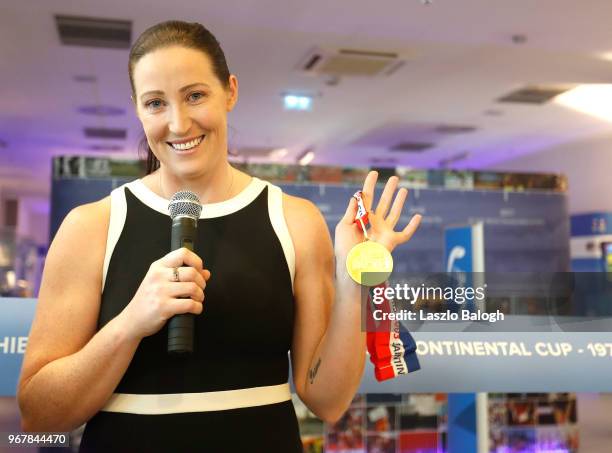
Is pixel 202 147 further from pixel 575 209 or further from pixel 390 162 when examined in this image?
pixel 390 162

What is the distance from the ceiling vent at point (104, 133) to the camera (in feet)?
32.6

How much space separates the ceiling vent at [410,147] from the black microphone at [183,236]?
9921 millimetres

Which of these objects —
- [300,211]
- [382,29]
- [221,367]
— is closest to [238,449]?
[221,367]

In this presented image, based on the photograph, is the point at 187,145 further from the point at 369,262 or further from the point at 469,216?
the point at 469,216

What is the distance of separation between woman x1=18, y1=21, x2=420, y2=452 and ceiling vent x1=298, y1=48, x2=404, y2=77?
5368mm

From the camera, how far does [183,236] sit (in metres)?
1.01

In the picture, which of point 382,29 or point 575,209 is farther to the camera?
point 575,209

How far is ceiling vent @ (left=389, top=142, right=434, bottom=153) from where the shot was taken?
1085cm

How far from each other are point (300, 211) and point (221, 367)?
1.04 feet

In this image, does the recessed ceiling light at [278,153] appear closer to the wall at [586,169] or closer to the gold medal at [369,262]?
the wall at [586,169]

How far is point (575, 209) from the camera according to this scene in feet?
35.2

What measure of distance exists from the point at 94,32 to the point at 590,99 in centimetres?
564

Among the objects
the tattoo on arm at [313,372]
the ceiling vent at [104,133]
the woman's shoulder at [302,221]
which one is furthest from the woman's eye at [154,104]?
the ceiling vent at [104,133]

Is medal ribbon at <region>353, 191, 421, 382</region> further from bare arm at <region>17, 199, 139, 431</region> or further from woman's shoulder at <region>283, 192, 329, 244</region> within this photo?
bare arm at <region>17, 199, 139, 431</region>
